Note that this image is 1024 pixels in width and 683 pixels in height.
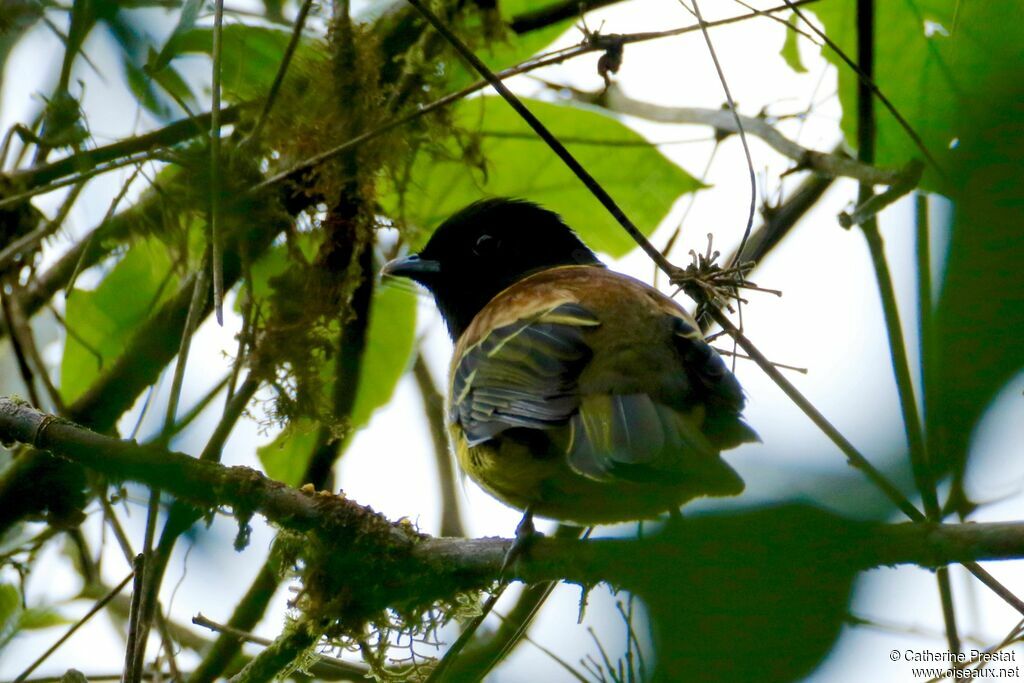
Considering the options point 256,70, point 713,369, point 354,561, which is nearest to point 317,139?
point 256,70

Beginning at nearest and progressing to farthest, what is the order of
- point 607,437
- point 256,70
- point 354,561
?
point 354,561 < point 607,437 < point 256,70

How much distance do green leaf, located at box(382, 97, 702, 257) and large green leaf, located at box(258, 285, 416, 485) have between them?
349 millimetres

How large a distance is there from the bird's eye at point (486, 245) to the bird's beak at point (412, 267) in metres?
0.18

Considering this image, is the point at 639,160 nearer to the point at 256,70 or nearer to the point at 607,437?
the point at 256,70

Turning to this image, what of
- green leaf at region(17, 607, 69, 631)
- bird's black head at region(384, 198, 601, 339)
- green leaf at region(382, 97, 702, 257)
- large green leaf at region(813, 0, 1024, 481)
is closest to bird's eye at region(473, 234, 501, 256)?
bird's black head at region(384, 198, 601, 339)

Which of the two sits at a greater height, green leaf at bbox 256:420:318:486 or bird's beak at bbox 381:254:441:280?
bird's beak at bbox 381:254:441:280

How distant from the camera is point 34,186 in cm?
318

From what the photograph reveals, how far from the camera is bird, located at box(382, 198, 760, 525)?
7.93 feet

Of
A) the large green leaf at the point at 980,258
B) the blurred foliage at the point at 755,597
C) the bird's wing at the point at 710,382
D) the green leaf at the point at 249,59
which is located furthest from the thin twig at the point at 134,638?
the large green leaf at the point at 980,258

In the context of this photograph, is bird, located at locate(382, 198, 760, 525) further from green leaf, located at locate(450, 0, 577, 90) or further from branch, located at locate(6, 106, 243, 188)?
branch, located at locate(6, 106, 243, 188)

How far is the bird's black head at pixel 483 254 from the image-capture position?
4.19 meters

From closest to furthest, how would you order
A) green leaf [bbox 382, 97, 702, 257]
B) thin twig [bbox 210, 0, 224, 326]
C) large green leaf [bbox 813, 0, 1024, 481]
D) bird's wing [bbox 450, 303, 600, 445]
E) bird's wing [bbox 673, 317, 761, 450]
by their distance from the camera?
1. large green leaf [bbox 813, 0, 1024, 481]
2. thin twig [bbox 210, 0, 224, 326]
3. bird's wing [bbox 673, 317, 761, 450]
4. bird's wing [bbox 450, 303, 600, 445]
5. green leaf [bbox 382, 97, 702, 257]

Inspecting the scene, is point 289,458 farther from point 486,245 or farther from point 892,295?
point 892,295

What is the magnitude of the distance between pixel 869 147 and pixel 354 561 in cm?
238
